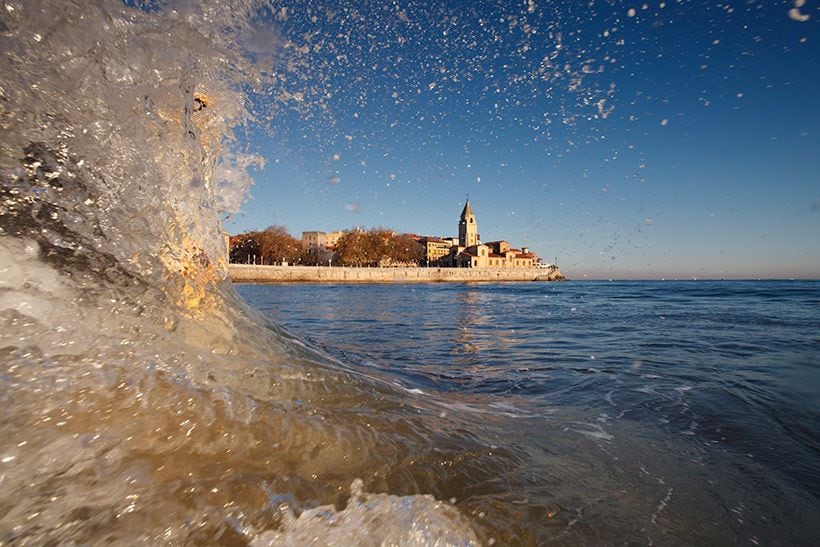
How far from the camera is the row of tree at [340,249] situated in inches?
2936

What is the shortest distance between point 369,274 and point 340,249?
11893mm

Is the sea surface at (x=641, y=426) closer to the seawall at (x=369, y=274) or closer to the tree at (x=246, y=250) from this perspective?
the seawall at (x=369, y=274)

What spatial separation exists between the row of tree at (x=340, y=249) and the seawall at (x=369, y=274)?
291 inches

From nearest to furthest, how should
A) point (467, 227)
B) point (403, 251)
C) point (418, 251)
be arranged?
point (403, 251), point (418, 251), point (467, 227)

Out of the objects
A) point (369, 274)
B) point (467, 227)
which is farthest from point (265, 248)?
point (467, 227)

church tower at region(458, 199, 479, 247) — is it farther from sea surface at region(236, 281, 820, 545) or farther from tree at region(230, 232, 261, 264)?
sea surface at region(236, 281, 820, 545)

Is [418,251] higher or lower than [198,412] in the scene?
higher

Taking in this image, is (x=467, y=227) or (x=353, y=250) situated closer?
(x=353, y=250)

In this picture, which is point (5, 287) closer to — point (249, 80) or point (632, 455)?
point (249, 80)

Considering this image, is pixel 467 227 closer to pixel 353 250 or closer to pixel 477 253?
pixel 477 253

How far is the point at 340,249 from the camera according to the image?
252 feet

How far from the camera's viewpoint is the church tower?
111250 millimetres

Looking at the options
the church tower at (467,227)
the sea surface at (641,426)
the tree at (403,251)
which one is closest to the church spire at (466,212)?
the church tower at (467,227)

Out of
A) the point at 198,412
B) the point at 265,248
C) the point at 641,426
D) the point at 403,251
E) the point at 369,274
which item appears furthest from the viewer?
the point at 403,251
